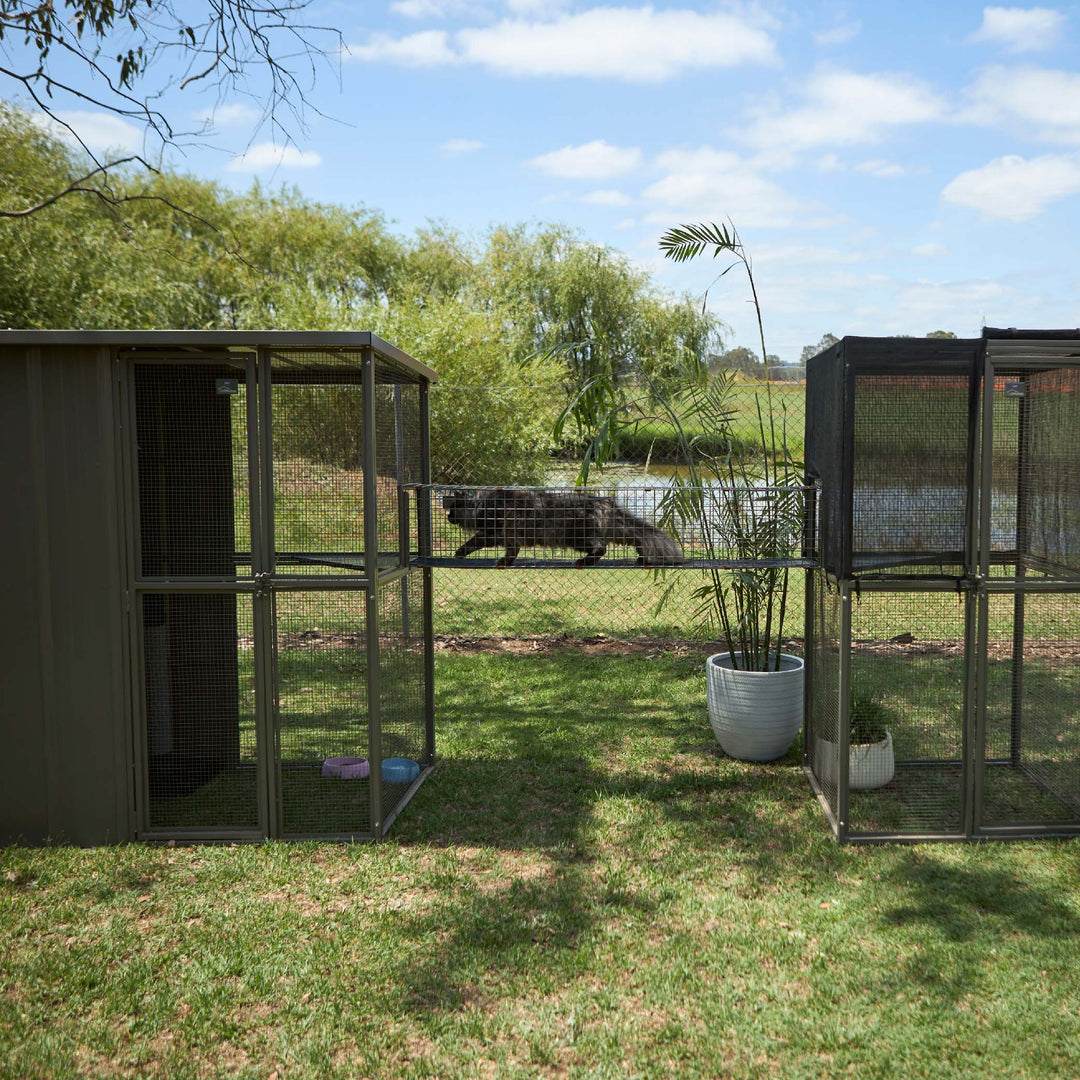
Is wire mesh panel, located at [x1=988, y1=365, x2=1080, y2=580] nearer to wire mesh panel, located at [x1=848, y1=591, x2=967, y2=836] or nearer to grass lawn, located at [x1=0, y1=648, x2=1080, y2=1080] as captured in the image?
wire mesh panel, located at [x1=848, y1=591, x2=967, y2=836]

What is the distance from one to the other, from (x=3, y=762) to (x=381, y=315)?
8662mm

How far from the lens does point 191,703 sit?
4180 mm

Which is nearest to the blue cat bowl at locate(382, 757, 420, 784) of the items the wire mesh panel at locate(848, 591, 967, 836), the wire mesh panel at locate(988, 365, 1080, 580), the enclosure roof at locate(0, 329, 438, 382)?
the enclosure roof at locate(0, 329, 438, 382)

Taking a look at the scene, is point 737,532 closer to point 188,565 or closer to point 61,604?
point 188,565

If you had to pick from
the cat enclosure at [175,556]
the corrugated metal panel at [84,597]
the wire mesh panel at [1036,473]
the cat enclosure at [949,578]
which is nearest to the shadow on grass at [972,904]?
the cat enclosure at [949,578]

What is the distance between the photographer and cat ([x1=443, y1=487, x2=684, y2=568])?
4.69 m

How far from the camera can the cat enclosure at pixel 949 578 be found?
12.2ft

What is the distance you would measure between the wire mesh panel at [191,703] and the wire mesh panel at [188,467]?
236mm

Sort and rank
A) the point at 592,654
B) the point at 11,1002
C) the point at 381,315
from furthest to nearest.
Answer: the point at 381,315 < the point at 592,654 < the point at 11,1002

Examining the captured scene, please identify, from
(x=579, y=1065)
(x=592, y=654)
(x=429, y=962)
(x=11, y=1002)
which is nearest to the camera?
(x=579, y=1065)

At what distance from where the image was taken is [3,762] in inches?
152

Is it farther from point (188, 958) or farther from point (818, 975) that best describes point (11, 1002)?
point (818, 975)

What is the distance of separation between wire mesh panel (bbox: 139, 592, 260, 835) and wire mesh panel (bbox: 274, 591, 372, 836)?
0.20 meters

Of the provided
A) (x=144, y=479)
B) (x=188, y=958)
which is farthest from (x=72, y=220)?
(x=188, y=958)
